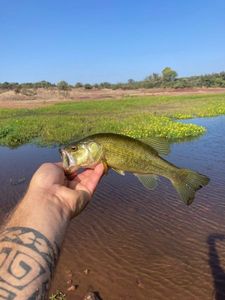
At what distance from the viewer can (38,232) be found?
2.64 metres

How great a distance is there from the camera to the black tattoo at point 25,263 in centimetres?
232

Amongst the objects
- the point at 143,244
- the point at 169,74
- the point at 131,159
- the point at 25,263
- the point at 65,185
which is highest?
the point at 131,159

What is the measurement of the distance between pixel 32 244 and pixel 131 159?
1.26 meters

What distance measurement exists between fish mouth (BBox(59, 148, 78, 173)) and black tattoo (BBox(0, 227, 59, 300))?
33.0 inches

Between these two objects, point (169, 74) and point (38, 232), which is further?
point (169, 74)

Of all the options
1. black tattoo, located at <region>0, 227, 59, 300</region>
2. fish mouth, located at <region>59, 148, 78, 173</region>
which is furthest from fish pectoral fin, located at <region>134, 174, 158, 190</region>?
black tattoo, located at <region>0, 227, 59, 300</region>

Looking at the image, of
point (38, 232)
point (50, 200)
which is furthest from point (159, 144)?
point (38, 232)

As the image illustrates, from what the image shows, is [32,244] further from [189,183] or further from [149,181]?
[189,183]

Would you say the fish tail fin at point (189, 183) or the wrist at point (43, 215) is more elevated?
the wrist at point (43, 215)

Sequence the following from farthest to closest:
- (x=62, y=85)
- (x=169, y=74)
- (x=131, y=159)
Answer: (x=169, y=74), (x=62, y=85), (x=131, y=159)

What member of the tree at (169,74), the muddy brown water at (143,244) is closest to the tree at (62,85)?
the tree at (169,74)

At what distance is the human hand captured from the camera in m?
3.03

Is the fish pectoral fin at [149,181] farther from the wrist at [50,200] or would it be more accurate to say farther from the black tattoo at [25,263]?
the black tattoo at [25,263]

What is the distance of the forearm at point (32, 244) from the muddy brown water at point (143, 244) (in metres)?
5.10
